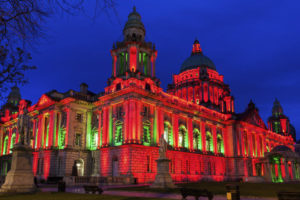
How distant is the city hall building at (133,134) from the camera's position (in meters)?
45.6

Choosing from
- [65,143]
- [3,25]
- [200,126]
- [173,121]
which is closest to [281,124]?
[200,126]

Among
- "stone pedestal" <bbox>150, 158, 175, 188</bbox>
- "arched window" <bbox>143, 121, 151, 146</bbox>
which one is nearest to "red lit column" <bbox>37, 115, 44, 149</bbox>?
"arched window" <bbox>143, 121, 151, 146</bbox>

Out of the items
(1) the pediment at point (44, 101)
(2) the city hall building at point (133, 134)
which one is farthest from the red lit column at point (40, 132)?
(1) the pediment at point (44, 101)

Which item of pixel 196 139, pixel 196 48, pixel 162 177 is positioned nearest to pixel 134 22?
pixel 196 139

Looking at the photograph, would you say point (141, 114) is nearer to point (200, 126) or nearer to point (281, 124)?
point (200, 126)

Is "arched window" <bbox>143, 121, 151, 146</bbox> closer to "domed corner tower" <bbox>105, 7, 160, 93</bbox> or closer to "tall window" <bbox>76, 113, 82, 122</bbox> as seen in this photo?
"domed corner tower" <bbox>105, 7, 160, 93</bbox>

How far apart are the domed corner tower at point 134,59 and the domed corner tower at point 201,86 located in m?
26.7

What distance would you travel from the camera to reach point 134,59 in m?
53.8

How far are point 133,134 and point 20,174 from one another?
25.2 m

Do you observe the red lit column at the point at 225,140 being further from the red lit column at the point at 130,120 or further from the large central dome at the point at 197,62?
the red lit column at the point at 130,120

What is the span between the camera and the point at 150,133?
47.9 m

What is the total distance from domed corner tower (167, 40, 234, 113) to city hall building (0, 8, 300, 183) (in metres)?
4.72

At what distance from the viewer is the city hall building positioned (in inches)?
1796

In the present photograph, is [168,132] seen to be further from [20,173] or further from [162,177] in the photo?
[20,173]
